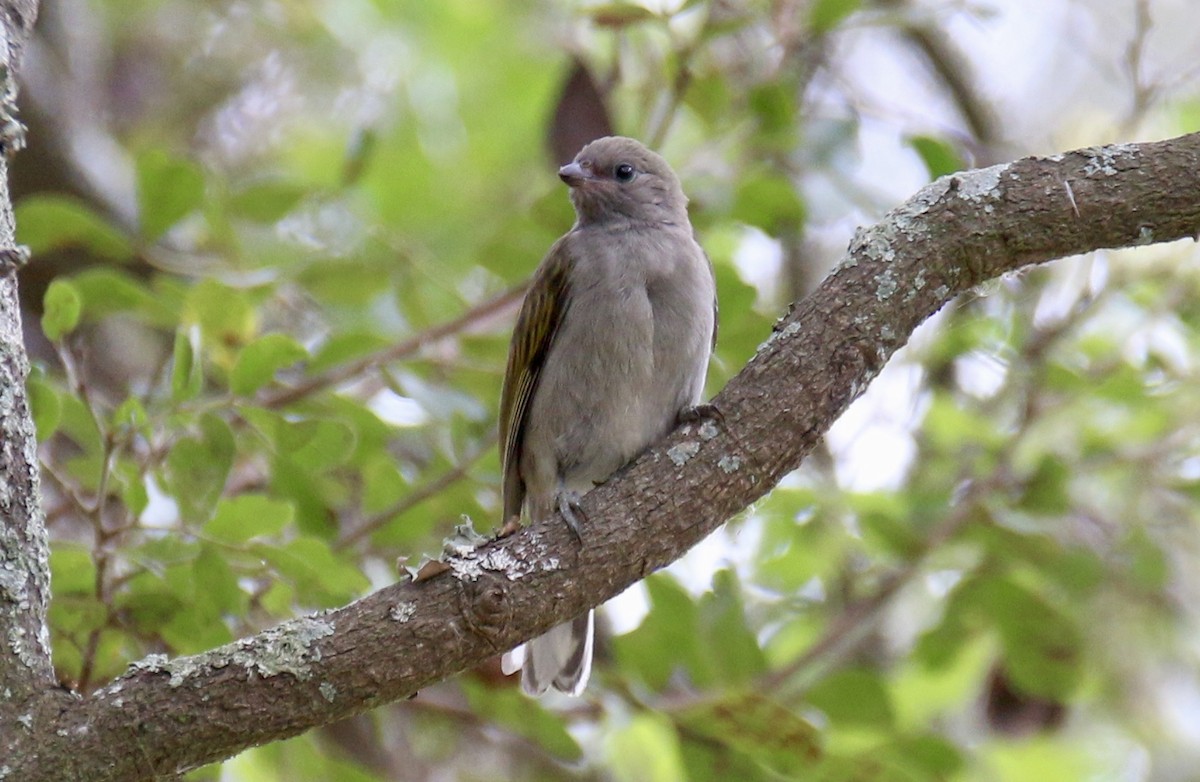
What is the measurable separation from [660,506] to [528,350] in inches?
62.9

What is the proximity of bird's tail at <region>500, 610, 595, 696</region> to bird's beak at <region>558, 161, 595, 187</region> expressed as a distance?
1.47 metres

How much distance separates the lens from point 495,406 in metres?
4.66

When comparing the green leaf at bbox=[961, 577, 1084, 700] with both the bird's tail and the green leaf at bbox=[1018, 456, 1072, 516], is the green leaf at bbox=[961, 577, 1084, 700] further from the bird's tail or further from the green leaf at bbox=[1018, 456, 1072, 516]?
the bird's tail

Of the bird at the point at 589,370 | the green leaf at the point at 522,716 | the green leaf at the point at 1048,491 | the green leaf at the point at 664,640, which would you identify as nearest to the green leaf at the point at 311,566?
the bird at the point at 589,370

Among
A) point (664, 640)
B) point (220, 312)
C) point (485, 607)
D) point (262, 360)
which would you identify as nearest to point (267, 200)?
point (220, 312)

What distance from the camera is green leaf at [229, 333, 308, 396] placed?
3.39 m

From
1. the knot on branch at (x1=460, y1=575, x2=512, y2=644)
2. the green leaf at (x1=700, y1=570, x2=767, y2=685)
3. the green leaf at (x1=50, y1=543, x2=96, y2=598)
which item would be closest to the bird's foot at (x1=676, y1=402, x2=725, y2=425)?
the knot on branch at (x1=460, y1=575, x2=512, y2=644)

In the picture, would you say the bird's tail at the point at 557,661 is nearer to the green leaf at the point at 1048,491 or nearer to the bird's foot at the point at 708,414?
the bird's foot at the point at 708,414

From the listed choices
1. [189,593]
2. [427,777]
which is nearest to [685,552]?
[189,593]

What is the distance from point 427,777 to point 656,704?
1.94m

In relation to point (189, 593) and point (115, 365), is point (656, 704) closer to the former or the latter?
point (189, 593)

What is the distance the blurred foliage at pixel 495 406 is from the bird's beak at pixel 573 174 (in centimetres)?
14

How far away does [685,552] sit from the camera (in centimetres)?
287

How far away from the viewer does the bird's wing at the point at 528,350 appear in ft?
14.0
